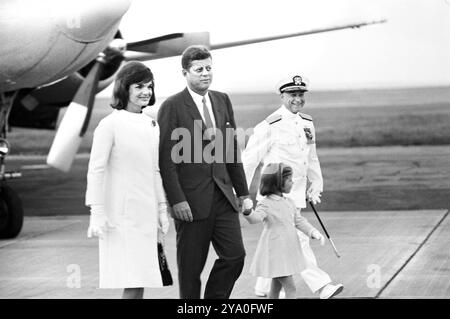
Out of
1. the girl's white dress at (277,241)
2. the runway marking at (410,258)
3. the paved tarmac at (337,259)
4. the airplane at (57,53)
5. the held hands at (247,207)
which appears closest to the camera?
the held hands at (247,207)

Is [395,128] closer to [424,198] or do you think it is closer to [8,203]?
[424,198]

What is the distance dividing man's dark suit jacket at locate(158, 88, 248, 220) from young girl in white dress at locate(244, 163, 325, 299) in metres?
0.25

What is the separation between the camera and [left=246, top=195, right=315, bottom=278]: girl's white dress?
543cm

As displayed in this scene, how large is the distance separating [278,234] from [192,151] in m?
0.66

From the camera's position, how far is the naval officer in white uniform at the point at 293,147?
584 cm

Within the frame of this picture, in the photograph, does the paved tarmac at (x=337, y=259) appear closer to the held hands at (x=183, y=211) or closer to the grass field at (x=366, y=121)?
the held hands at (x=183, y=211)

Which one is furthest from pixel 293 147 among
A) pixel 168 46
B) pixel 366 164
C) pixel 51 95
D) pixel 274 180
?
pixel 366 164

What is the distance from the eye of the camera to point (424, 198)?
11.2 meters

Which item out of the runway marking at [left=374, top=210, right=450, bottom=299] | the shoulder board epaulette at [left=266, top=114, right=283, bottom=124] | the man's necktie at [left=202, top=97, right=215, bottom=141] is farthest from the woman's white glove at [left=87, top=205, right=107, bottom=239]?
the runway marking at [left=374, top=210, right=450, bottom=299]

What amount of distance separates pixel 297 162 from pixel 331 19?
5767 millimetres

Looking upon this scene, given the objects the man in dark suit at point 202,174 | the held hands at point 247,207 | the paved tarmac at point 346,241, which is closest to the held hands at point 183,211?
the man in dark suit at point 202,174

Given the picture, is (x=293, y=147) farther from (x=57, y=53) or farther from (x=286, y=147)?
(x=57, y=53)

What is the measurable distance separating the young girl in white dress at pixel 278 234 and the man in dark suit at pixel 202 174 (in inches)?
7.7

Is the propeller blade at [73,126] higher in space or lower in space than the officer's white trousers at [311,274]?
higher
